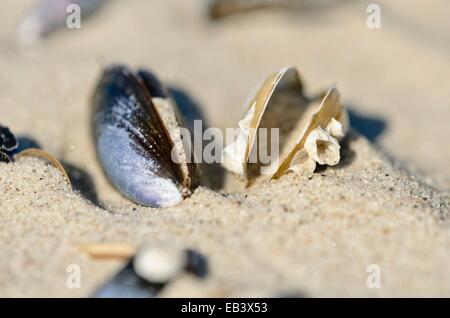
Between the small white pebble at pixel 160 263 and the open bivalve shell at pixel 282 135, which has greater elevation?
the open bivalve shell at pixel 282 135

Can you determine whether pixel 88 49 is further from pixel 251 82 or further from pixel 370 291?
pixel 370 291

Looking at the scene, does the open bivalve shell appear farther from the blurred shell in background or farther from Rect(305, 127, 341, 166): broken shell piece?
the blurred shell in background

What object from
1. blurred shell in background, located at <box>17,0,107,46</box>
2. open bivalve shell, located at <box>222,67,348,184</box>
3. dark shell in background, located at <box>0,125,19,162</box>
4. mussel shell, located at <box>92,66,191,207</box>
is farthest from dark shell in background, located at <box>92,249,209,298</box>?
blurred shell in background, located at <box>17,0,107,46</box>

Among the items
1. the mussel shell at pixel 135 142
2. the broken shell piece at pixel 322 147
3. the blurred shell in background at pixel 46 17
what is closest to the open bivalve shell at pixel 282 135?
the broken shell piece at pixel 322 147

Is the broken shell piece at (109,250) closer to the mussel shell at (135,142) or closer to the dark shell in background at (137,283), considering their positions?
the dark shell in background at (137,283)

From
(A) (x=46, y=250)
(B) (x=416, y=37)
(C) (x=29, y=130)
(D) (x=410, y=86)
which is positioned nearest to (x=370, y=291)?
(A) (x=46, y=250)

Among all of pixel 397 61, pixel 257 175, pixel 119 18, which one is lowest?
pixel 257 175
